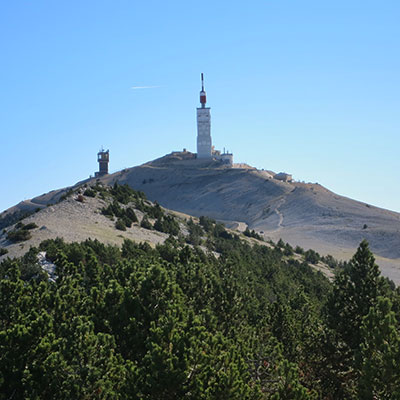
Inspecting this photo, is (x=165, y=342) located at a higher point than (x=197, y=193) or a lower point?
lower

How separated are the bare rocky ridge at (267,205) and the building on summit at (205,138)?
2.67 m

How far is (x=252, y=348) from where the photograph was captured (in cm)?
2330

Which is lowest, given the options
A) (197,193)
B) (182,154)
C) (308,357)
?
(308,357)

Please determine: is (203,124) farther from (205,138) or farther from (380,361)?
(380,361)

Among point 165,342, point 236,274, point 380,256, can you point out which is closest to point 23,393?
point 165,342

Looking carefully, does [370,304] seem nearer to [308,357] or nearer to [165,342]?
[308,357]

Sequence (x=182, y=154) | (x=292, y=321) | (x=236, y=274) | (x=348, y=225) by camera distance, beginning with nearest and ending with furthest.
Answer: (x=292, y=321), (x=236, y=274), (x=348, y=225), (x=182, y=154)

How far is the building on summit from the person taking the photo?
16250cm

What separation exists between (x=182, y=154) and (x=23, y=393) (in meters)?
174

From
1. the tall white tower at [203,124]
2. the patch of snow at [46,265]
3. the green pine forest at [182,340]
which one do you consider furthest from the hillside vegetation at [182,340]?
the tall white tower at [203,124]

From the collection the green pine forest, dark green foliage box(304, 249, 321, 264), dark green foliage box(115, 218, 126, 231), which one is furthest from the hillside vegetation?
dark green foliage box(304, 249, 321, 264)

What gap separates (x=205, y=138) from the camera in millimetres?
168000

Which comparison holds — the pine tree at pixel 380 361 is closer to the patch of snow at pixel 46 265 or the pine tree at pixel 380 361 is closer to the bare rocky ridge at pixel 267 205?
the patch of snow at pixel 46 265

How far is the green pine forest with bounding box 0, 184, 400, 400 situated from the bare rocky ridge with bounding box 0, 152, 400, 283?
55.0m
